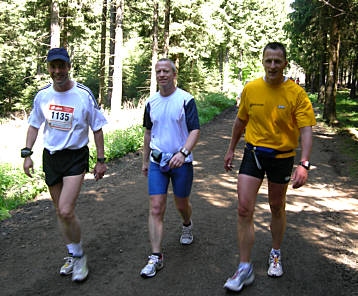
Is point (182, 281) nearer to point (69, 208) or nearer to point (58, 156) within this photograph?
point (69, 208)

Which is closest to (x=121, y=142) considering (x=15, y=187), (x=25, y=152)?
(x=15, y=187)

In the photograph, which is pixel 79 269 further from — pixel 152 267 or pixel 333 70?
pixel 333 70

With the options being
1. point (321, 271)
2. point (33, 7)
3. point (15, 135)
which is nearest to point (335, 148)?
point (321, 271)

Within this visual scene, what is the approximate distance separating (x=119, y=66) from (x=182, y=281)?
1382cm

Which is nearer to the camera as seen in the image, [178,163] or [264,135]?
[264,135]

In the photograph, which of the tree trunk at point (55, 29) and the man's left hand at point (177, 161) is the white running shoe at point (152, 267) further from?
the tree trunk at point (55, 29)

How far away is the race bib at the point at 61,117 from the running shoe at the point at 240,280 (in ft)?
7.48

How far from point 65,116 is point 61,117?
0.04 m

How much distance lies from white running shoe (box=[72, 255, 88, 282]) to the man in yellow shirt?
1.52 m

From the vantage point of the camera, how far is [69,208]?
369 cm

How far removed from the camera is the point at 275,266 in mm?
3934

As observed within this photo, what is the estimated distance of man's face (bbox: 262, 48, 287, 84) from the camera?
342 cm

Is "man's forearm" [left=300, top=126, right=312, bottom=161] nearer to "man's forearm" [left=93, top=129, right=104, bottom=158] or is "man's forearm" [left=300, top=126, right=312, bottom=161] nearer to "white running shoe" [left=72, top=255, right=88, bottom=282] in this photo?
"man's forearm" [left=93, top=129, right=104, bottom=158]

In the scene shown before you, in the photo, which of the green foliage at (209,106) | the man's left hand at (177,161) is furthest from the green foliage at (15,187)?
the green foliage at (209,106)
